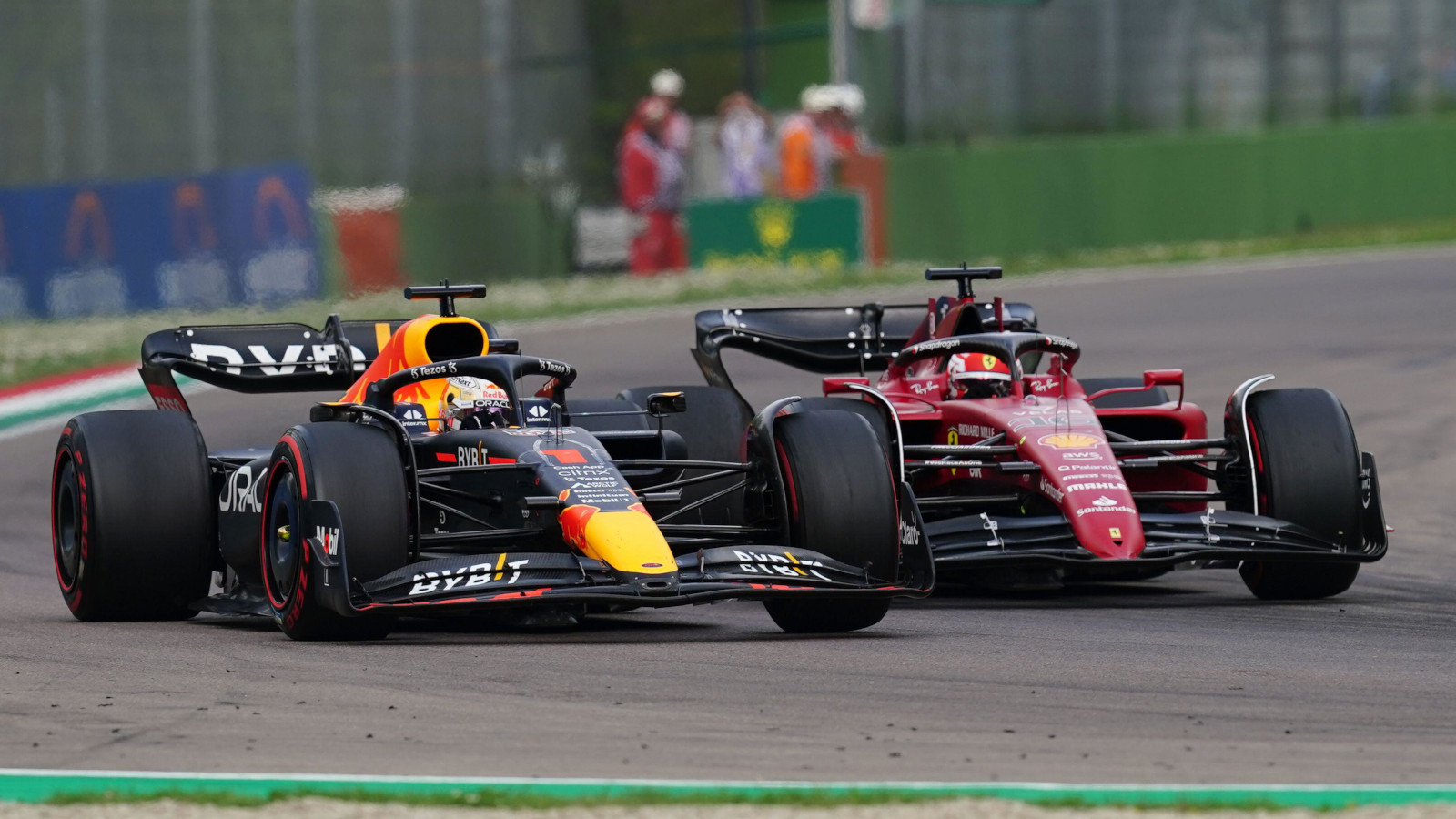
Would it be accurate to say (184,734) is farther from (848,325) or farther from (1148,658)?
(848,325)

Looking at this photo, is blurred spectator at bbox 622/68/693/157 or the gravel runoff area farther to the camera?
blurred spectator at bbox 622/68/693/157

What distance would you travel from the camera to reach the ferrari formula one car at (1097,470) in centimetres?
1057

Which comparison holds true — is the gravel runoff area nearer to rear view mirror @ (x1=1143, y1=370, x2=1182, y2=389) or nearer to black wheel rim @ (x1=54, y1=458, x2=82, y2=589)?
black wheel rim @ (x1=54, y1=458, x2=82, y2=589)

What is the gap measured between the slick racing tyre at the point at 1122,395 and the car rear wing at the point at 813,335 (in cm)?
59

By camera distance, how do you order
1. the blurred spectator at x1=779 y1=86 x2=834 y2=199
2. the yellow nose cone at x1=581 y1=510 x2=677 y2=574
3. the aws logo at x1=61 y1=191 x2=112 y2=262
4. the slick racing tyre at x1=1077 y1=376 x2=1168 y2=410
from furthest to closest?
the blurred spectator at x1=779 y1=86 x2=834 y2=199, the aws logo at x1=61 y1=191 x2=112 y2=262, the slick racing tyre at x1=1077 y1=376 x2=1168 y2=410, the yellow nose cone at x1=581 y1=510 x2=677 y2=574

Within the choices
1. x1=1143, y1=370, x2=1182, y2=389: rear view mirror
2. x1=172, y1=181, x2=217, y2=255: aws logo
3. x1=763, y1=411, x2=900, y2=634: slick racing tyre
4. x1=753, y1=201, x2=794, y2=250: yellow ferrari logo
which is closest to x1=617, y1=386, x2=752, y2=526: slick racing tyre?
x1=1143, y1=370, x2=1182, y2=389: rear view mirror

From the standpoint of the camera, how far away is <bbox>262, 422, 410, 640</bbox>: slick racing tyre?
356 inches

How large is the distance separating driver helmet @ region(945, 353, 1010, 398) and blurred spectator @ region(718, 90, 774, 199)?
16917 millimetres

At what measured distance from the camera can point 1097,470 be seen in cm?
1074

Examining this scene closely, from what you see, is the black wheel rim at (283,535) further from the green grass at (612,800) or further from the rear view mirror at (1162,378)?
the rear view mirror at (1162,378)

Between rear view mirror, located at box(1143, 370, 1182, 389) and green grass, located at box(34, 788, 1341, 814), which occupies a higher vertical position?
rear view mirror, located at box(1143, 370, 1182, 389)

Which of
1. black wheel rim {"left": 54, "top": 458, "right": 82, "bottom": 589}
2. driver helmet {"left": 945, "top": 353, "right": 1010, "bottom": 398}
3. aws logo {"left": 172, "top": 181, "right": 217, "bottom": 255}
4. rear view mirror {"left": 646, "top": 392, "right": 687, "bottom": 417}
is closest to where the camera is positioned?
rear view mirror {"left": 646, "top": 392, "right": 687, "bottom": 417}

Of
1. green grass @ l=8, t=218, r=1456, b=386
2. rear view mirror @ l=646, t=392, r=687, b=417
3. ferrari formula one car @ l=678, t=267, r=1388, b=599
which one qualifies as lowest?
green grass @ l=8, t=218, r=1456, b=386

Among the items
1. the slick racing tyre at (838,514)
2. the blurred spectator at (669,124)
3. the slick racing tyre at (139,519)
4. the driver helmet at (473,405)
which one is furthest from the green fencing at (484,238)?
the slick racing tyre at (838,514)
